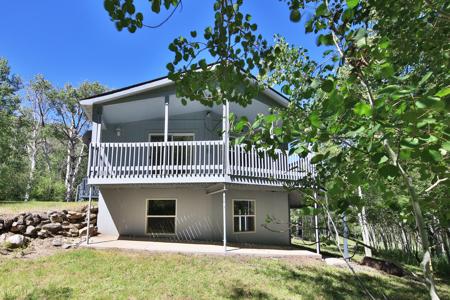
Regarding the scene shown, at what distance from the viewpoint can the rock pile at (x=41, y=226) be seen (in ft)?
33.3

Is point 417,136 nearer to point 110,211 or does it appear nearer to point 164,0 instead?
point 164,0

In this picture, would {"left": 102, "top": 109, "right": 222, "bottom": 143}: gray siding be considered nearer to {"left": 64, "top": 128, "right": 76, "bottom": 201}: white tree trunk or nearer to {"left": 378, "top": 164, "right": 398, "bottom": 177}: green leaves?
{"left": 378, "top": 164, "right": 398, "bottom": 177}: green leaves

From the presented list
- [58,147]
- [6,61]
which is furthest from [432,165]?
[58,147]

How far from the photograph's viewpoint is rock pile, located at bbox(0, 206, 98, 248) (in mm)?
10147

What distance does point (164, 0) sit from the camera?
6.48 ft

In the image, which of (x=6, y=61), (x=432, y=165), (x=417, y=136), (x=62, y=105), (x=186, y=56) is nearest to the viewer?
(x=417, y=136)

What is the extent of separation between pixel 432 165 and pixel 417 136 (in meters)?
0.51

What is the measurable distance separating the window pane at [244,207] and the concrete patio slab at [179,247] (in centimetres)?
182

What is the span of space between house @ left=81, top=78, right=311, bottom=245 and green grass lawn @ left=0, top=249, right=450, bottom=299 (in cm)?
249

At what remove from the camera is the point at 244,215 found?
12680mm

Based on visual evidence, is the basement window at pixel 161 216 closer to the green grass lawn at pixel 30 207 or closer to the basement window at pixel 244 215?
the basement window at pixel 244 215

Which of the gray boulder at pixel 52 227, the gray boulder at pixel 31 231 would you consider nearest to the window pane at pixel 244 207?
the gray boulder at pixel 52 227

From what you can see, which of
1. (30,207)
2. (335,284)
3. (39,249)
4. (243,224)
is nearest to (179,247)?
(243,224)

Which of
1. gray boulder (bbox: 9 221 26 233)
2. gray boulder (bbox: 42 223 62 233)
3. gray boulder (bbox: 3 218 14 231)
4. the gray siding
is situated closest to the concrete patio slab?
gray boulder (bbox: 42 223 62 233)
